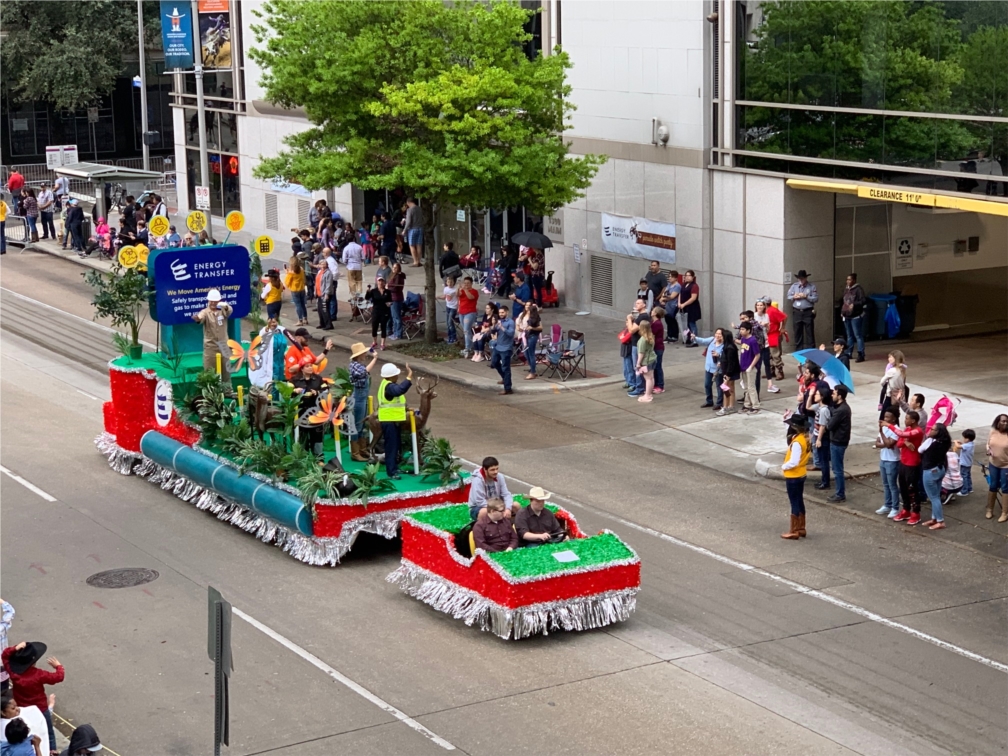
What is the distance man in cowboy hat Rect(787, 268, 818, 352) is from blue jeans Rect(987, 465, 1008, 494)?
8.88 meters

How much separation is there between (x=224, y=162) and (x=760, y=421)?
2833cm

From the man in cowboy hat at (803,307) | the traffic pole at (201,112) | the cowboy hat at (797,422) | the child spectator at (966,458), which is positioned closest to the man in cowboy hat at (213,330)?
the cowboy hat at (797,422)

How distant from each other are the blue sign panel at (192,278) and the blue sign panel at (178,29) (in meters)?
22.2

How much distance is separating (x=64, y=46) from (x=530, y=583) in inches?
2051

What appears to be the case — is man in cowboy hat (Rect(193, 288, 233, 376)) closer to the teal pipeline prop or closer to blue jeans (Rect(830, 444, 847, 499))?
the teal pipeline prop

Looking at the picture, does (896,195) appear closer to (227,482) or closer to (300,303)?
(227,482)

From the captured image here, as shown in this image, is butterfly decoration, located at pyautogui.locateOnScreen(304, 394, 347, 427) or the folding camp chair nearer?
butterfly decoration, located at pyautogui.locateOnScreen(304, 394, 347, 427)

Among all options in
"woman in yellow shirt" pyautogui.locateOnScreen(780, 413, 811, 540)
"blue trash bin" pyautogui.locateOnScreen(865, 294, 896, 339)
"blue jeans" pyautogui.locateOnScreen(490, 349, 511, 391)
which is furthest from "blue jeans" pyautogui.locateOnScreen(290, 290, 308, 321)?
"woman in yellow shirt" pyautogui.locateOnScreen(780, 413, 811, 540)

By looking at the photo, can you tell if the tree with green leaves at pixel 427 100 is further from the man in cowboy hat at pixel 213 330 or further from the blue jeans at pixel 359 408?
the blue jeans at pixel 359 408

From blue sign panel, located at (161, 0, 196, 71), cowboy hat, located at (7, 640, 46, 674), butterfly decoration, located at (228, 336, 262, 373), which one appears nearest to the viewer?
cowboy hat, located at (7, 640, 46, 674)

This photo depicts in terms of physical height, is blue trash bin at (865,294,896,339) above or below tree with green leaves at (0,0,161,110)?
below

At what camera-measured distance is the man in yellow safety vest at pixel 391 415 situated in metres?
17.8

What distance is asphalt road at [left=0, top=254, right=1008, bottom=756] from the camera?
12734mm

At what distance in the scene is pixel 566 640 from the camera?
581 inches
